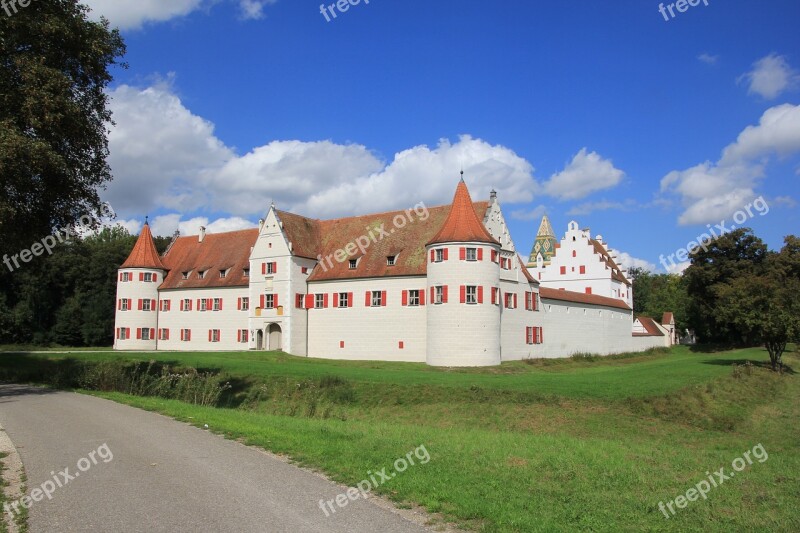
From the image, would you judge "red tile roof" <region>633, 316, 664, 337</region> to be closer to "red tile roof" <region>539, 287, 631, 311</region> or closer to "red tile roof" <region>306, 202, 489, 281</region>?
"red tile roof" <region>539, 287, 631, 311</region>

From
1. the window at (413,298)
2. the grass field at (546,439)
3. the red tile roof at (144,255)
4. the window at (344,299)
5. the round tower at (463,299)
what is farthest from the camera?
the red tile roof at (144,255)

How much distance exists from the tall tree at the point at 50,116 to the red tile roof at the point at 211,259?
98.8ft

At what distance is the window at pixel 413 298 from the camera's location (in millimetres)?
43272

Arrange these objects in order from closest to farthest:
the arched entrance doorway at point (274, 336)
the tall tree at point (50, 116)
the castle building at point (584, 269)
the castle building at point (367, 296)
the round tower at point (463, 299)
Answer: the tall tree at point (50, 116) < the round tower at point (463, 299) < the castle building at point (367, 296) < the arched entrance doorway at point (274, 336) < the castle building at point (584, 269)

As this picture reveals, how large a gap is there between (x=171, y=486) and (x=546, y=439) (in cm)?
809

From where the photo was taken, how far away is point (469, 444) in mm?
12211

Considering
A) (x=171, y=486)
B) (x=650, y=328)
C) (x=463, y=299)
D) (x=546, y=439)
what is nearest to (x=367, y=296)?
(x=463, y=299)

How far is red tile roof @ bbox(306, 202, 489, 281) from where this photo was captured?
4444 cm

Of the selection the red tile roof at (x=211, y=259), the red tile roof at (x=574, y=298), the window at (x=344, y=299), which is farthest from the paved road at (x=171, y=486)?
the red tile roof at (x=211, y=259)

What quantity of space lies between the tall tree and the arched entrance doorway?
27.6m

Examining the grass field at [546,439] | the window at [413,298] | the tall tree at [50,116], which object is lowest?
the grass field at [546,439]

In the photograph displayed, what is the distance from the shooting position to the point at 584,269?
70438 millimetres

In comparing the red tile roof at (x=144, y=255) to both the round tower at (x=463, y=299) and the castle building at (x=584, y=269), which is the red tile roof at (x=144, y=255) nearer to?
the round tower at (x=463, y=299)

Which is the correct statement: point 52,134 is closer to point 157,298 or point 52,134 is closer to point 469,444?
point 469,444
